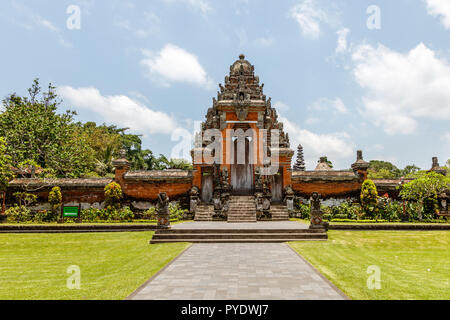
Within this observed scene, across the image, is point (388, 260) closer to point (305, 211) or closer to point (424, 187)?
point (305, 211)

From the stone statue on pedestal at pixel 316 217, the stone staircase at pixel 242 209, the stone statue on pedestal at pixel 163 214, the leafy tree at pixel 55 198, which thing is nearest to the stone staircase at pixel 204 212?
the stone staircase at pixel 242 209

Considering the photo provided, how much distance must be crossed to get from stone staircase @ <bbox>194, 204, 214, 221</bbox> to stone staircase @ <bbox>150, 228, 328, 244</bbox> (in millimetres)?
5401

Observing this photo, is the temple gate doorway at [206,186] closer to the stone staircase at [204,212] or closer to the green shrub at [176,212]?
the stone staircase at [204,212]

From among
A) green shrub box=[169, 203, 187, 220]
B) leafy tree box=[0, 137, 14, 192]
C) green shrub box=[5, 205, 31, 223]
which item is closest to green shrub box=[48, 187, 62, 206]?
green shrub box=[5, 205, 31, 223]

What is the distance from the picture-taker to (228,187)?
1800 cm

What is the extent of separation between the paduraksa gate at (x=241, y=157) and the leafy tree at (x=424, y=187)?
6.48 meters

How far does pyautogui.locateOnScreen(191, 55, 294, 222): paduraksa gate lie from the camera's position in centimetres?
1759

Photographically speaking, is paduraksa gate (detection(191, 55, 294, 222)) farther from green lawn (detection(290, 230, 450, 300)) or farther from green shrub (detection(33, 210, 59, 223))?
green shrub (detection(33, 210, 59, 223))

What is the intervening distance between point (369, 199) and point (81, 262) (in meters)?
15.3

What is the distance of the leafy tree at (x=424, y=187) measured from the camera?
1625 cm

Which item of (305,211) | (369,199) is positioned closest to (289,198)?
(305,211)

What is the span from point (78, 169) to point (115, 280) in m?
19.2

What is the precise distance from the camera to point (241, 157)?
2055cm
